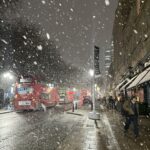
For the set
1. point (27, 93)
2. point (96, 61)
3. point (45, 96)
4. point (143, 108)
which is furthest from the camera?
point (45, 96)

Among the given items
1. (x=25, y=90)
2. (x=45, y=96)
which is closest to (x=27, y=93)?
(x=25, y=90)

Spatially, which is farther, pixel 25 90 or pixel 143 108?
pixel 25 90

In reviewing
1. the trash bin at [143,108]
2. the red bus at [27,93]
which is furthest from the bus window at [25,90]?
the trash bin at [143,108]

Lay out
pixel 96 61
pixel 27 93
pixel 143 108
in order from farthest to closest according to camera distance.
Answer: pixel 27 93
pixel 143 108
pixel 96 61

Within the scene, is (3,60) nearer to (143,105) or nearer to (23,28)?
(23,28)

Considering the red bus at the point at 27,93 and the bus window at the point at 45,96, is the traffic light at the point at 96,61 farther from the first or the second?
the bus window at the point at 45,96

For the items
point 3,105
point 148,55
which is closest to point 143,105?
point 148,55

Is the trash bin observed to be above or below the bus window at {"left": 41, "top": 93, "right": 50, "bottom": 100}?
below

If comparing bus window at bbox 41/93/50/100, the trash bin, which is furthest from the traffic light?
bus window at bbox 41/93/50/100

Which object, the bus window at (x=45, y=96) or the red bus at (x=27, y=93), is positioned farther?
the bus window at (x=45, y=96)

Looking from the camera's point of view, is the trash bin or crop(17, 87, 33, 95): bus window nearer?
the trash bin

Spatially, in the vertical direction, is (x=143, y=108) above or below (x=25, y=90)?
below

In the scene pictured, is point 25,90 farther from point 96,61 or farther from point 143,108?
point 143,108

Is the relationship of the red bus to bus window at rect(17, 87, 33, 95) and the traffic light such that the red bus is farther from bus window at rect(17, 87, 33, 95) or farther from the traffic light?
the traffic light
